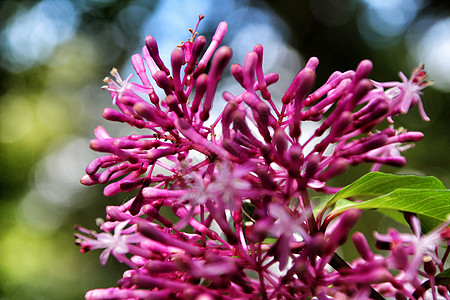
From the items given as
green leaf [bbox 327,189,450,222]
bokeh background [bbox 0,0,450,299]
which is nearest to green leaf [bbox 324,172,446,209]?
green leaf [bbox 327,189,450,222]

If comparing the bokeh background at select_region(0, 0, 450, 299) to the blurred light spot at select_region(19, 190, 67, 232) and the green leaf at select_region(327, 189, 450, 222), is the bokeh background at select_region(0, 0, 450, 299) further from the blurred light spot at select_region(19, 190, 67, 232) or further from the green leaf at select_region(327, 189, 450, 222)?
the green leaf at select_region(327, 189, 450, 222)

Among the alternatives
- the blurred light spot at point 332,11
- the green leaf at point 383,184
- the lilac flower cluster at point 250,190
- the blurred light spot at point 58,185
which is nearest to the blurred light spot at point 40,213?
the blurred light spot at point 58,185

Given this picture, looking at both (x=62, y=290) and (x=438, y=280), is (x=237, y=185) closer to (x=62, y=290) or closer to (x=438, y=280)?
(x=438, y=280)

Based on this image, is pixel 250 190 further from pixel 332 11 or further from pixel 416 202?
pixel 332 11

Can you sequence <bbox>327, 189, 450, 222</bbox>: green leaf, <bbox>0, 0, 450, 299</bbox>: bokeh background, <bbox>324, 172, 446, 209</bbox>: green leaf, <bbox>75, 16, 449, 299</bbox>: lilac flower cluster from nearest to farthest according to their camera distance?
<bbox>75, 16, 449, 299</bbox>: lilac flower cluster, <bbox>327, 189, 450, 222</bbox>: green leaf, <bbox>324, 172, 446, 209</bbox>: green leaf, <bbox>0, 0, 450, 299</bbox>: bokeh background

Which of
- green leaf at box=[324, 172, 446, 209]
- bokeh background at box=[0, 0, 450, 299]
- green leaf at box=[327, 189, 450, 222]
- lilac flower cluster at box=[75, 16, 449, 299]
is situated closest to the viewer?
lilac flower cluster at box=[75, 16, 449, 299]

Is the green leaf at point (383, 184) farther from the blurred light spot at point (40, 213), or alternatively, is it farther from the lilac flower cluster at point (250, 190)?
the blurred light spot at point (40, 213)
